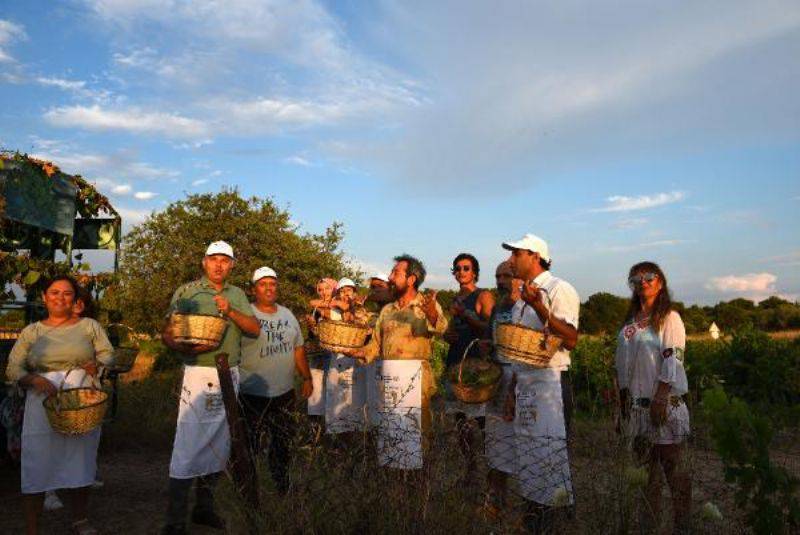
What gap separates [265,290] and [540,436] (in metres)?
2.72

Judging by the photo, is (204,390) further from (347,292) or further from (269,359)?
(347,292)

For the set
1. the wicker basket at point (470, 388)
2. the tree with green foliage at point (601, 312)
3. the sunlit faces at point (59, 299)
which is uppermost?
the tree with green foliage at point (601, 312)

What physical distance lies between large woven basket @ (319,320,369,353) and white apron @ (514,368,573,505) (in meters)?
1.39

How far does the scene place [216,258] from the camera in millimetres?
4801

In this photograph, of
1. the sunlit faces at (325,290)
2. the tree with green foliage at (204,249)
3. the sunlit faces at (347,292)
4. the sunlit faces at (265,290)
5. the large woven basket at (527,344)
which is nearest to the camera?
the large woven basket at (527,344)

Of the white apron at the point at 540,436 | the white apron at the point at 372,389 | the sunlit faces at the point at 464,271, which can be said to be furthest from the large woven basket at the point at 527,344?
the white apron at the point at 372,389

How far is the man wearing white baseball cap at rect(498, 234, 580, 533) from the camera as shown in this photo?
3.77 meters

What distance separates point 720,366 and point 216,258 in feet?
30.1

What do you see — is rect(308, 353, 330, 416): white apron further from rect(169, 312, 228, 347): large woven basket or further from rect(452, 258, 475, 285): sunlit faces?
rect(169, 312, 228, 347): large woven basket

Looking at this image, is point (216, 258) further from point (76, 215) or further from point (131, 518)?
point (76, 215)

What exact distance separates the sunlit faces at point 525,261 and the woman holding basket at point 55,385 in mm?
2822

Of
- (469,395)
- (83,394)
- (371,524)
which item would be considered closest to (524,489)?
(469,395)

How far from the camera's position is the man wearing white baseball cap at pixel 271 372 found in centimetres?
533

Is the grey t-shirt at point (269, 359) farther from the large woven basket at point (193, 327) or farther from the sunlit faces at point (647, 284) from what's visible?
the sunlit faces at point (647, 284)
